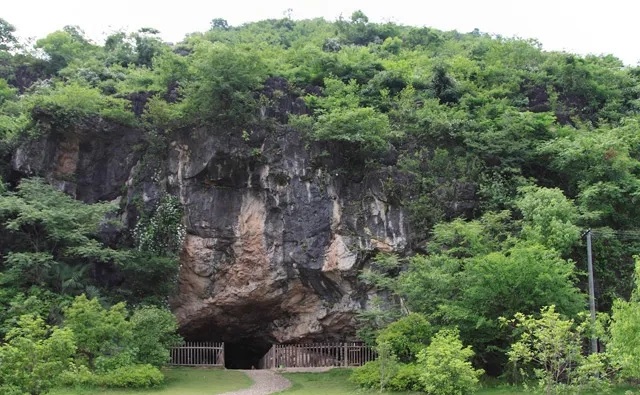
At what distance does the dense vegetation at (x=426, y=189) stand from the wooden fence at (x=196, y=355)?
7.43ft

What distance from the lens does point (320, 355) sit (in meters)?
23.1

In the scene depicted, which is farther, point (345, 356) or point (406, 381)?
point (345, 356)

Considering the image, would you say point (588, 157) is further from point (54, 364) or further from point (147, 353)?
point (54, 364)

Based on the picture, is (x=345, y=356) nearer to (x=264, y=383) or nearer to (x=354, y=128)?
(x=264, y=383)

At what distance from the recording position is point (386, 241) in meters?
22.9

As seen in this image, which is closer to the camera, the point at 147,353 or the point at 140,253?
the point at 147,353

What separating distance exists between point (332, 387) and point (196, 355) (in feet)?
21.3

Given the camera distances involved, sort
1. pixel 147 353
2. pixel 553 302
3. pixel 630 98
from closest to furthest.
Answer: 1. pixel 553 302
2. pixel 147 353
3. pixel 630 98

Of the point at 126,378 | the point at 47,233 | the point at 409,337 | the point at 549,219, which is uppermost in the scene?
the point at 549,219

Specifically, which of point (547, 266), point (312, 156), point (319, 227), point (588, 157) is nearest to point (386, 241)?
point (319, 227)

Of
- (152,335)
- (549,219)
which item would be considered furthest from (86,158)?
(549,219)

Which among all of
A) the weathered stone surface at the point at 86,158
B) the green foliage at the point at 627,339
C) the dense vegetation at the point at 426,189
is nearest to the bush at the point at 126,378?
the dense vegetation at the point at 426,189

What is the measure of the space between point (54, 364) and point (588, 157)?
1920cm

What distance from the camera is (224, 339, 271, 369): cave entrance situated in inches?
1038
